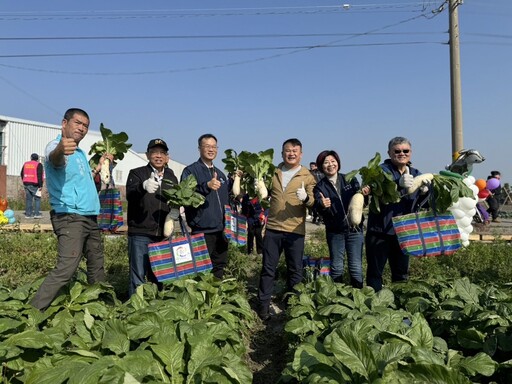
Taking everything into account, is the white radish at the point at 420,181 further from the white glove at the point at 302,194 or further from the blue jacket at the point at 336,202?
the white glove at the point at 302,194

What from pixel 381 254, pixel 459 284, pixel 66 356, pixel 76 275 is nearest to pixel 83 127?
pixel 76 275

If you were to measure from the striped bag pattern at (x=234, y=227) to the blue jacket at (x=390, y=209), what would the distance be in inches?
54.4

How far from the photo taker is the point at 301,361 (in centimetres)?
226

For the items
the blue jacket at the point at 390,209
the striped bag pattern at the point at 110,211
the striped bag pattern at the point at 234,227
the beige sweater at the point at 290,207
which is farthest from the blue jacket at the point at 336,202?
the striped bag pattern at the point at 110,211

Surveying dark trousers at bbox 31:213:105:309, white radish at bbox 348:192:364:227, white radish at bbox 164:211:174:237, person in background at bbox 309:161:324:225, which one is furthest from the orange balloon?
dark trousers at bbox 31:213:105:309

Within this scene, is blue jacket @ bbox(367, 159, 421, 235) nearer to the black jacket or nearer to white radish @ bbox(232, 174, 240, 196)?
white radish @ bbox(232, 174, 240, 196)

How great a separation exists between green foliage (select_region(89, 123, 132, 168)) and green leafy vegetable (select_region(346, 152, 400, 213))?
2.76m

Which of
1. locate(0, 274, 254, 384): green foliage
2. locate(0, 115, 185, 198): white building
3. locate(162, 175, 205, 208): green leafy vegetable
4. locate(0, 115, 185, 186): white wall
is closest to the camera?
locate(0, 274, 254, 384): green foliage

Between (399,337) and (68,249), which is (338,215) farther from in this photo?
(68,249)

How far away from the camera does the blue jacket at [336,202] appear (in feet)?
13.8

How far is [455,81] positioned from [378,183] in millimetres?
7990

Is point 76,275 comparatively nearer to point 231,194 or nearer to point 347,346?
point 231,194

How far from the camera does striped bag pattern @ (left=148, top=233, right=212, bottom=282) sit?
3.88m

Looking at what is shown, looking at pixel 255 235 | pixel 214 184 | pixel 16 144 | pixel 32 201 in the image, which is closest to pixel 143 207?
pixel 214 184
